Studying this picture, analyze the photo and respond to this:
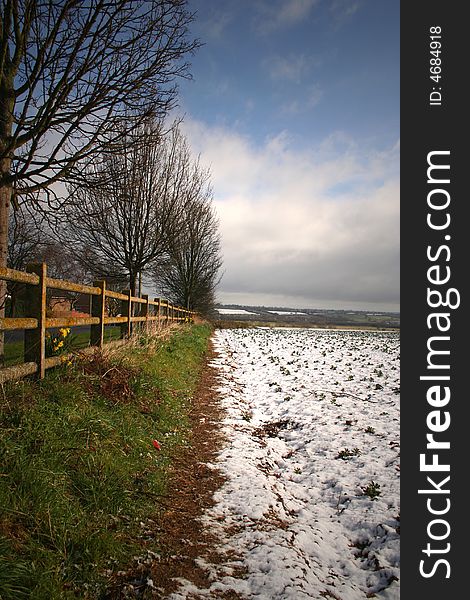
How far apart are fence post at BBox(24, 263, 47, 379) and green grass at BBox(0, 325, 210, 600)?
0.90ft

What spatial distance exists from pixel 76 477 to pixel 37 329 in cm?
189

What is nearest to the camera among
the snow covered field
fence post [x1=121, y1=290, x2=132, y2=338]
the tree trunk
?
the snow covered field

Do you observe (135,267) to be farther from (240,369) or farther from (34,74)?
(34,74)

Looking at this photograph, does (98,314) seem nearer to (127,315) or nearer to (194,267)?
(127,315)

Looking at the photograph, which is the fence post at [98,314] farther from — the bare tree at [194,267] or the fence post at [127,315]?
A: the bare tree at [194,267]

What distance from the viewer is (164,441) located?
429 centimetres

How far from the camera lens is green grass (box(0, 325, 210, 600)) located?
2006 mm

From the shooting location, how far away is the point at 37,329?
12.9 feet

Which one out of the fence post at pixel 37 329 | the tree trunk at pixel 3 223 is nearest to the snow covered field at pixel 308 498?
the fence post at pixel 37 329

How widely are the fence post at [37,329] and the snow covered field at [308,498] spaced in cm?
251

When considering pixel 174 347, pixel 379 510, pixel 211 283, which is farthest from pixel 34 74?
pixel 211 283

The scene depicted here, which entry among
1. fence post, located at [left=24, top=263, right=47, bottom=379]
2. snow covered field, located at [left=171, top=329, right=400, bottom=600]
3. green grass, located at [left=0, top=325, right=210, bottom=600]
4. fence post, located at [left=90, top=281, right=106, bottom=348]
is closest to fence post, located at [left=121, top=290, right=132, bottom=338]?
fence post, located at [left=90, top=281, right=106, bottom=348]

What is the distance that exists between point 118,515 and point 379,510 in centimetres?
240

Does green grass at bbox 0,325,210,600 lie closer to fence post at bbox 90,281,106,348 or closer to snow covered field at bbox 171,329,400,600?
snow covered field at bbox 171,329,400,600
